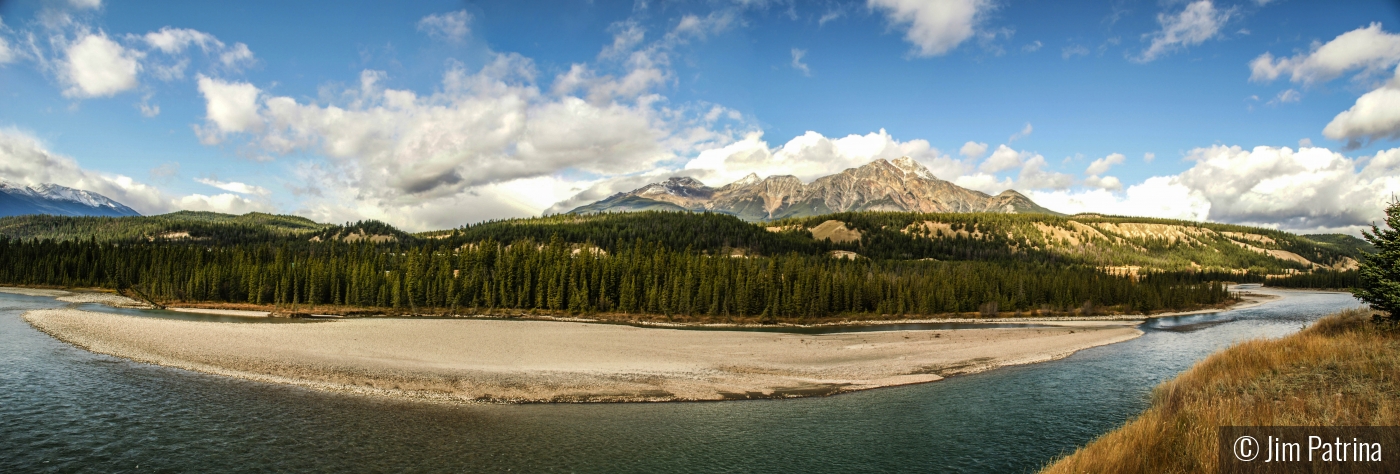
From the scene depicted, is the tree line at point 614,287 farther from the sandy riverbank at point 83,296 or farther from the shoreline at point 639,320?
the sandy riverbank at point 83,296

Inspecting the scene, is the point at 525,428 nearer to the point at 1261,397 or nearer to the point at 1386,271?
the point at 1261,397

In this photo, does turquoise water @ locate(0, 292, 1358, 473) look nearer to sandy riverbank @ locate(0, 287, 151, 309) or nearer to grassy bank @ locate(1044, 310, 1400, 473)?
grassy bank @ locate(1044, 310, 1400, 473)

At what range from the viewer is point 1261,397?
17766 mm

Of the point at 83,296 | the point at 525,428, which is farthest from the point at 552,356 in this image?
the point at 83,296

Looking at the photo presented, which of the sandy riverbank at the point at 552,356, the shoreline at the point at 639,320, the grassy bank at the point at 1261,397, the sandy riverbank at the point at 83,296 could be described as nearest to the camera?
the grassy bank at the point at 1261,397

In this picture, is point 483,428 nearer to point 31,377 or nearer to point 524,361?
point 524,361

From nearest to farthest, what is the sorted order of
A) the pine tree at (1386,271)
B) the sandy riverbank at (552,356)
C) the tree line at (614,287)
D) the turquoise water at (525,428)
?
the turquoise water at (525,428)
the pine tree at (1386,271)
the sandy riverbank at (552,356)
the tree line at (614,287)

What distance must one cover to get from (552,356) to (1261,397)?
116ft

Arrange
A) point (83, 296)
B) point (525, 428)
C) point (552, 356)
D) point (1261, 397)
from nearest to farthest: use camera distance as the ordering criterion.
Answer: point (1261, 397)
point (525, 428)
point (552, 356)
point (83, 296)

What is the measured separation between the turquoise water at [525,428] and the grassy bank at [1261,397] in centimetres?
411

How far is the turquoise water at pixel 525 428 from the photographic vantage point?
62.1 ft

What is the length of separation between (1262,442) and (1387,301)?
2000 centimetres

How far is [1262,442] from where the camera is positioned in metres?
11.9

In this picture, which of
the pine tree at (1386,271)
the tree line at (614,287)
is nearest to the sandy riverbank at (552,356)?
the pine tree at (1386,271)
